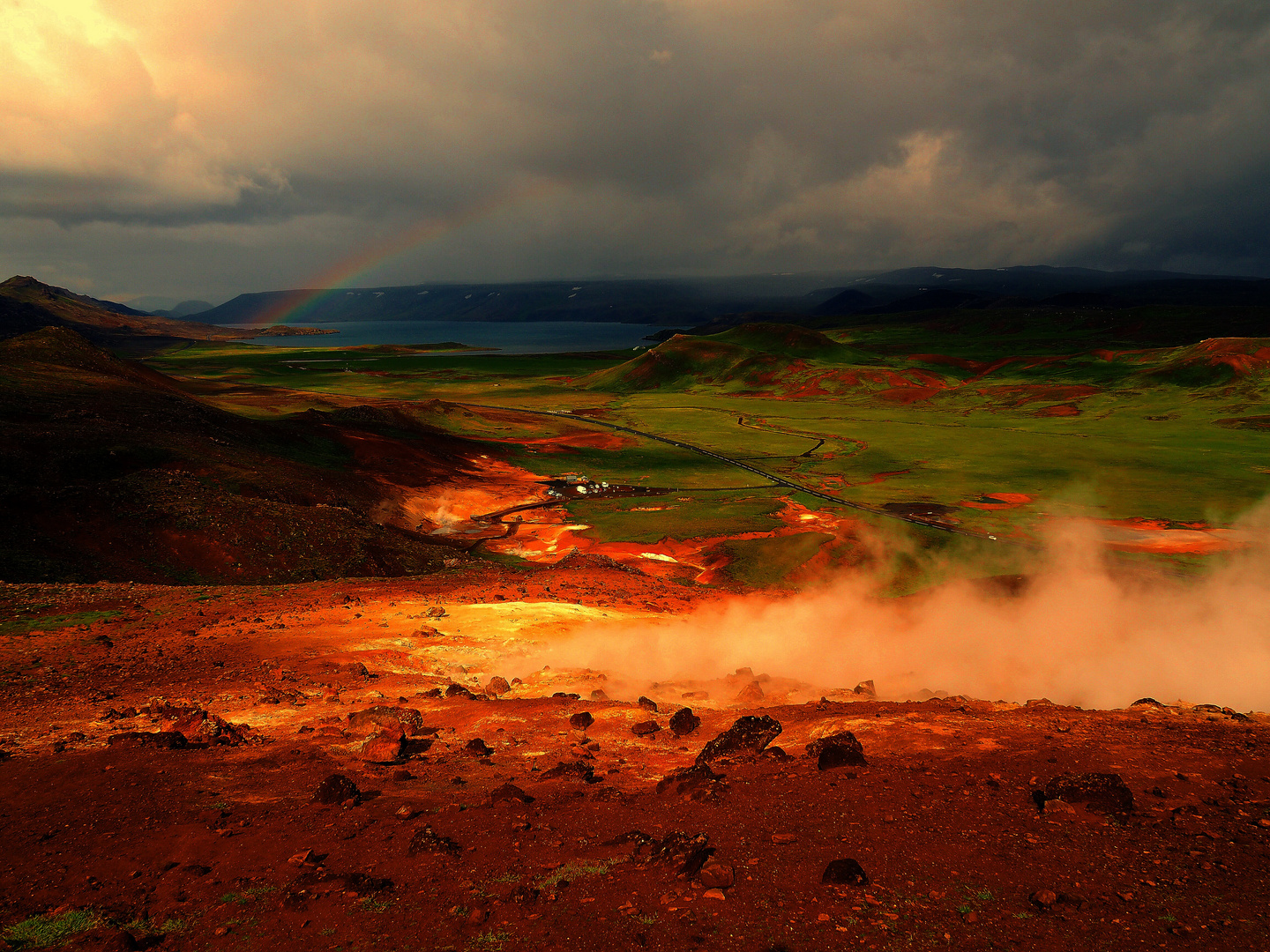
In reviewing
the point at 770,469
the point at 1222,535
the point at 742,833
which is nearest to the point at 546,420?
the point at 770,469

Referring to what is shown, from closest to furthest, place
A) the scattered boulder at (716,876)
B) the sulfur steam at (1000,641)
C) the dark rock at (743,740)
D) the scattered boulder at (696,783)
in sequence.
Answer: the scattered boulder at (716,876) < the scattered boulder at (696,783) < the dark rock at (743,740) < the sulfur steam at (1000,641)

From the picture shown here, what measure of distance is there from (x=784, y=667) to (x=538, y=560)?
2920 centimetres

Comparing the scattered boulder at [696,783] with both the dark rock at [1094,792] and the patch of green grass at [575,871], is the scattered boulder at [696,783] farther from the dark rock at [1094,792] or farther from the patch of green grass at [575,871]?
the dark rock at [1094,792]

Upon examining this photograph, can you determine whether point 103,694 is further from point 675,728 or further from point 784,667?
point 784,667

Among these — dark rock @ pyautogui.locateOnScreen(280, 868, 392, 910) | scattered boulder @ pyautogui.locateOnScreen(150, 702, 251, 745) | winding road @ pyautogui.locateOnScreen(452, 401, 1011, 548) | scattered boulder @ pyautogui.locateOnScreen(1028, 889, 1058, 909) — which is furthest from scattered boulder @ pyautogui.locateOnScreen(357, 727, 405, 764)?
winding road @ pyautogui.locateOnScreen(452, 401, 1011, 548)

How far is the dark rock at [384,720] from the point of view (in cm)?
1691

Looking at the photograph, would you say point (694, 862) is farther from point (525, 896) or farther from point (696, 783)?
point (696, 783)

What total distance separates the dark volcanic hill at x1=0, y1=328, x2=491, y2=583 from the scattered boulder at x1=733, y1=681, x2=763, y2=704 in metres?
28.4

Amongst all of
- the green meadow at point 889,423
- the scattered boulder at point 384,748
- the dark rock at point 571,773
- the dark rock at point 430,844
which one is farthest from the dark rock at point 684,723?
the green meadow at point 889,423

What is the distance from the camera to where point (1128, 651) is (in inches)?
1212

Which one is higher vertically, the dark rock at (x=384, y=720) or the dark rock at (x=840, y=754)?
the dark rock at (x=840, y=754)

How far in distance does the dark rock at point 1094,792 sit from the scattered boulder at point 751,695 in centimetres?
1022

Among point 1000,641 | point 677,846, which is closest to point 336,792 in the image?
point 677,846

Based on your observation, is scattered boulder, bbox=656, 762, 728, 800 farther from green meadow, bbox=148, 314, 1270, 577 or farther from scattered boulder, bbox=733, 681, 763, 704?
green meadow, bbox=148, 314, 1270, 577
